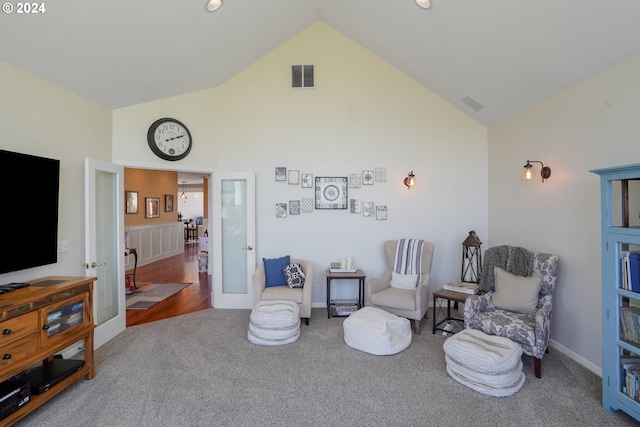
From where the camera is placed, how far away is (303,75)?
15.3 ft

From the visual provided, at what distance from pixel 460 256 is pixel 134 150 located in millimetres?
4715

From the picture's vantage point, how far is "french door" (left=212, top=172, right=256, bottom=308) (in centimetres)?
464

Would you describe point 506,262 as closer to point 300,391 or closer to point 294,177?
point 300,391

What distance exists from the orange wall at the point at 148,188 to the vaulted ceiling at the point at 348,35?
434 centimetres

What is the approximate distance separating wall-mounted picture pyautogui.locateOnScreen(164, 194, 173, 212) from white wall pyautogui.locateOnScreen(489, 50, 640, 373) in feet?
29.0

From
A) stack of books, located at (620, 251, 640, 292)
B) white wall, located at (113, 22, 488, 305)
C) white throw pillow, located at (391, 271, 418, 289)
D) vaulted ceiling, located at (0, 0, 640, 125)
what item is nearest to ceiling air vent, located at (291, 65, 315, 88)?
white wall, located at (113, 22, 488, 305)

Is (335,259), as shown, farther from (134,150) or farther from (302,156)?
(134,150)

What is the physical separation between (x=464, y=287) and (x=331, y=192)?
7.17 feet

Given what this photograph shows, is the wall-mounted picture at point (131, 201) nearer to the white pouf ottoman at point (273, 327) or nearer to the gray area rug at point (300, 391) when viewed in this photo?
the gray area rug at point (300, 391)

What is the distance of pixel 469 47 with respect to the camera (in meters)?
3.23

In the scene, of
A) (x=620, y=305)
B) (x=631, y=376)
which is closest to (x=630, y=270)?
(x=620, y=305)

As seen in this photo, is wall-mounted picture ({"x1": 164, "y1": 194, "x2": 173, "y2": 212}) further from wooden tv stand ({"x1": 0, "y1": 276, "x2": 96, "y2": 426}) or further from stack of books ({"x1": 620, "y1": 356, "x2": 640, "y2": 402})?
stack of books ({"x1": 620, "y1": 356, "x2": 640, "y2": 402})

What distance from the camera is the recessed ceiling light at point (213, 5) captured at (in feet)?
9.80

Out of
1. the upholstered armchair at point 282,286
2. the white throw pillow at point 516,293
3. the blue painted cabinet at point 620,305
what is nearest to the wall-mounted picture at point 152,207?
the upholstered armchair at point 282,286
